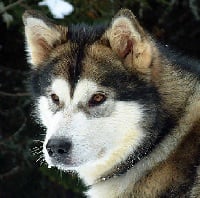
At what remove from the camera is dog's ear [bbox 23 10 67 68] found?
4.97 meters

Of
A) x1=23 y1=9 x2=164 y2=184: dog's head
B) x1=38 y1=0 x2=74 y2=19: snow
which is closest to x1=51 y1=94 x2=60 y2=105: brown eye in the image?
x1=23 y1=9 x2=164 y2=184: dog's head

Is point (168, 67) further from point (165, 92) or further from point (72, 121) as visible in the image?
point (72, 121)

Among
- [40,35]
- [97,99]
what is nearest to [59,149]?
[97,99]

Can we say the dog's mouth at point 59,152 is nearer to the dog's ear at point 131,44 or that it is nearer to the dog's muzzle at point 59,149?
the dog's muzzle at point 59,149

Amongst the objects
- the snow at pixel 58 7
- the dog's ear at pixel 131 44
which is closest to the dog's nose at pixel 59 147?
the dog's ear at pixel 131 44

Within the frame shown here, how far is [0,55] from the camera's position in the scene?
29.8 ft

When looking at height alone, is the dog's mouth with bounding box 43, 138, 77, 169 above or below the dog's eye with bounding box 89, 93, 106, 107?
below

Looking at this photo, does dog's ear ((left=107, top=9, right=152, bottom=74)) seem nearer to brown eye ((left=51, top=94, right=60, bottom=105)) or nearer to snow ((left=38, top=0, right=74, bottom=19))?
brown eye ((left=51, top=94, right=60, bottom=105))

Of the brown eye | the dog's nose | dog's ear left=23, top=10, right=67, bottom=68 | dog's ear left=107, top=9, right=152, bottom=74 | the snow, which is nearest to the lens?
the dog's nose

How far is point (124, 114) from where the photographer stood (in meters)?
4.63

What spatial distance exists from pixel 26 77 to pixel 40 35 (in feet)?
9.06

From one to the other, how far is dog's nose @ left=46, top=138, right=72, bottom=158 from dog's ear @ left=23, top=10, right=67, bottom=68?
912mm

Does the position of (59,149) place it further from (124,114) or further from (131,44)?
(131,44)

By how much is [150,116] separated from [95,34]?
751mm
